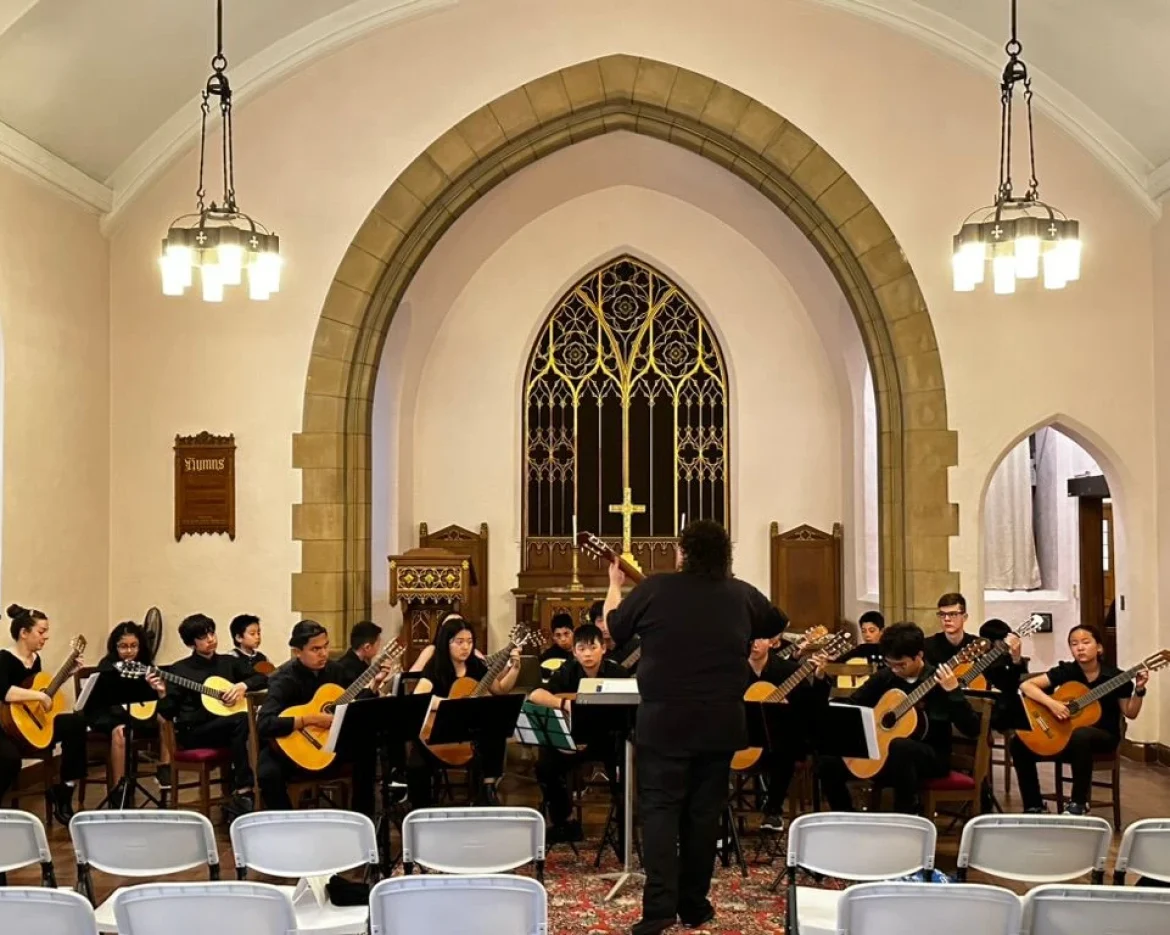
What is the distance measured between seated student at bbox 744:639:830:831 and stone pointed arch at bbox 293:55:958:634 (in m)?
2.32

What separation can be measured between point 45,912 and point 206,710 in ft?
12.9

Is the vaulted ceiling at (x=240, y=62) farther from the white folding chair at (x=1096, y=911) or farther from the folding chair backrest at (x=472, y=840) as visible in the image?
the white folding chair at (x=1096, y=911)

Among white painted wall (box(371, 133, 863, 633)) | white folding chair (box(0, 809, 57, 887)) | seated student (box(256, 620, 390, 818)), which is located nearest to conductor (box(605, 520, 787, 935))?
seated student (box(256, 620, 390, 818))

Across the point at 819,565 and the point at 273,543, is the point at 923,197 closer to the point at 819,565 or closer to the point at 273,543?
the point at 819,565

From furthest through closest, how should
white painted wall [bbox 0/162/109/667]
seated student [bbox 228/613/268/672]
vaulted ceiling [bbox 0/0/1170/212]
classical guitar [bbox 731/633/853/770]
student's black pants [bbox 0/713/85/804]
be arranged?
white painted wall [bbox 0/162/109/667] < seated student [bbox 228/613/268/672] < vaulted ceiling [bbox 0/0/1170/212] < student's black pants [bbox 0/713/85/804] < classical guitar [bbox 731/633/853/770]

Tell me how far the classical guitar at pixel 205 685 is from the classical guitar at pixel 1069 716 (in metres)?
4.00

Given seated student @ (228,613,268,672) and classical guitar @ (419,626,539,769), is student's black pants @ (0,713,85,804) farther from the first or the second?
classical guitar @ (419,626,539,769)

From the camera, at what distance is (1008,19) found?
8344 mm

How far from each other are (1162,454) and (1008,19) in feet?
9.59

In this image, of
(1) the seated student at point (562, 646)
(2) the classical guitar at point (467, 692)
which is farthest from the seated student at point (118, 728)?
(1) the seated student at point (562, 646)

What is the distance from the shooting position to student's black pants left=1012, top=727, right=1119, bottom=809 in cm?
655

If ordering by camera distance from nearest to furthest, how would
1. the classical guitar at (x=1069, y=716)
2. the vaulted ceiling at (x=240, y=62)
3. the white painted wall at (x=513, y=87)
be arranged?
the classical guitar at (x=1069, y=716) < the vaulted ceiling at (x=240, y=62) < the white painted wall at (x=513, y=87)

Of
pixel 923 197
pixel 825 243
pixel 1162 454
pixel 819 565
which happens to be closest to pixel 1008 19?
pixel 923 197

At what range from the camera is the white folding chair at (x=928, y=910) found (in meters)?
3.11
